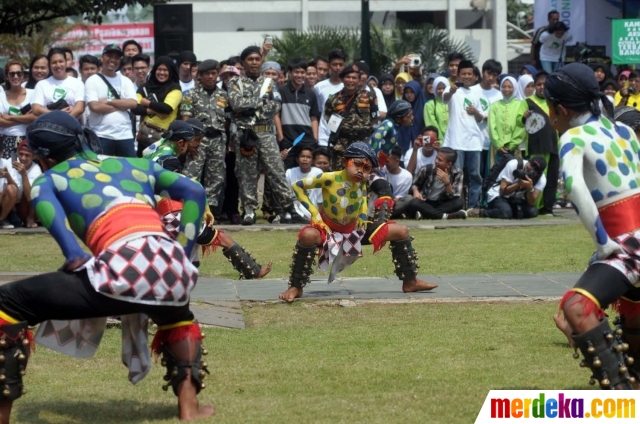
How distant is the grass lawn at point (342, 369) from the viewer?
19.4 feet

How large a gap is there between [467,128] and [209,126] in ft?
13.3

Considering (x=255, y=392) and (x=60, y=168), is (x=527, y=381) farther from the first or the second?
(x=60, y=168)

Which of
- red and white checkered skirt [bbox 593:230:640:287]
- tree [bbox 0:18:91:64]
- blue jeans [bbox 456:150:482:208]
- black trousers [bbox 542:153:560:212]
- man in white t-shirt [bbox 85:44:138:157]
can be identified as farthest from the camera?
tree [bbox 0:18:91:64]

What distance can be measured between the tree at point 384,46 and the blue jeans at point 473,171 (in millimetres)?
17496

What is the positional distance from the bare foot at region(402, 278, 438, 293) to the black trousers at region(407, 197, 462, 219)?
6526 millimetres

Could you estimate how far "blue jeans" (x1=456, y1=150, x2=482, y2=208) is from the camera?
1697 cm

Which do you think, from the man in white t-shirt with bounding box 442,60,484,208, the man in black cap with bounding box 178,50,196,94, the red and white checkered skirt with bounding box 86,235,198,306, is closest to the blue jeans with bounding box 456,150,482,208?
the man in white t-shirt with bounding box 442,60,484,208

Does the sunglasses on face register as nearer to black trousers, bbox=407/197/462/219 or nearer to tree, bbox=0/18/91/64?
black trousers, bbox=407/197/462/219

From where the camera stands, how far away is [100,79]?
570 inches

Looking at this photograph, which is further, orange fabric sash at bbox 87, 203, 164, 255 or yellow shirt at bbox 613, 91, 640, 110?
yellow shirt at bbox 613, 91, 640, 110

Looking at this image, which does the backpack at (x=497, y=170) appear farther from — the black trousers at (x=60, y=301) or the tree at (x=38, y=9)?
the black trousers at (x=60, y=301)

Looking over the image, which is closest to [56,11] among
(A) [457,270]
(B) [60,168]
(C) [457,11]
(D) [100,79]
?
(D) [100,79]

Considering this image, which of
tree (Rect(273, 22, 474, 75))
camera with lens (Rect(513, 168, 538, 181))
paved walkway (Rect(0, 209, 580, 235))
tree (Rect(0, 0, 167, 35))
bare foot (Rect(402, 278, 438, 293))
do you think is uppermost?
tree (Rect(0, 0, 167, 35))

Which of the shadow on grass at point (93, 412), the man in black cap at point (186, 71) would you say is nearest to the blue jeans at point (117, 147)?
the man in black cap at point (186, 71)
